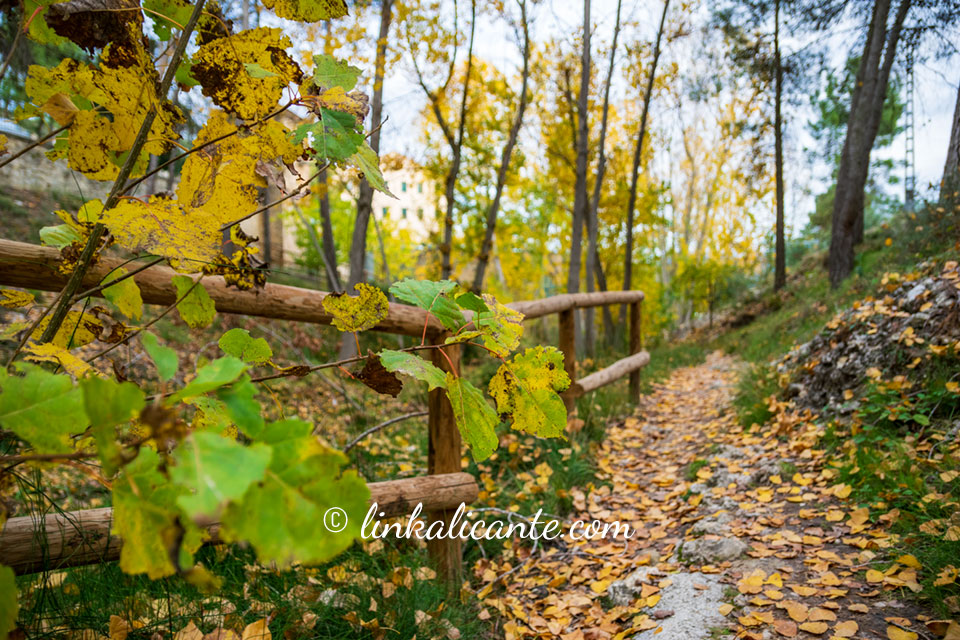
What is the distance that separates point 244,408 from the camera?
0.32 meters

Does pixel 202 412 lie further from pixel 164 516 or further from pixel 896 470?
pixel 896 470

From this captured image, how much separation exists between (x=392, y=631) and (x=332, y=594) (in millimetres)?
218

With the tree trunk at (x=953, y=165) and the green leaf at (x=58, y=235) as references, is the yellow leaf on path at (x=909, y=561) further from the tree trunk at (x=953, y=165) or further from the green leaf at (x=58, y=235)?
the tree trunk at (x=953, y=165)

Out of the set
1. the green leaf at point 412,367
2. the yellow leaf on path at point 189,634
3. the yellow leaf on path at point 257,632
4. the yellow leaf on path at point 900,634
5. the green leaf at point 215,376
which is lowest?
the yellow leaf on path at point 900,634

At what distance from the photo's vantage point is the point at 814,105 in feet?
36.2

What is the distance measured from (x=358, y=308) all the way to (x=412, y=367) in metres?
0.17

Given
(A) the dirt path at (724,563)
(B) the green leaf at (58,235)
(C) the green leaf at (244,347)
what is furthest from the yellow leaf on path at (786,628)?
(B) the green leaf at (58,235)

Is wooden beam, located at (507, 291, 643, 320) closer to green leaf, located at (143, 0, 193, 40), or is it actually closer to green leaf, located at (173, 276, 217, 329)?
green leaf, located at (173, 276, 217, 329)

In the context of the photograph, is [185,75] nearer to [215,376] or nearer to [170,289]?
[215,376]

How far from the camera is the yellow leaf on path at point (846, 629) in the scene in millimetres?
1446

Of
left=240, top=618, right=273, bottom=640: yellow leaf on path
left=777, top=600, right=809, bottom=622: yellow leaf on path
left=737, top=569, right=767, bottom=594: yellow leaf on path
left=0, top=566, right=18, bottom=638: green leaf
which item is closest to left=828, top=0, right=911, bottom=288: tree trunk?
left=737, top=569, right=767, bottom=594: yellow leaf on path

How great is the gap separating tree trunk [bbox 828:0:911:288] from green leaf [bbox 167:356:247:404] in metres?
9.04

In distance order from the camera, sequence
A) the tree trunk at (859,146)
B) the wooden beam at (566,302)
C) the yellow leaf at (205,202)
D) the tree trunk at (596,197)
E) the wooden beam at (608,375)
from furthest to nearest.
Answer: the tree trunk at (596,197) < the tree trunk at (859,146) < the wooden beam at (608,375) < the wooden beam at (566,302) < the yellow leaf at (205,202)

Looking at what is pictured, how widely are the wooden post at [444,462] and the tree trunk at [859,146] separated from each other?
7.73 m
